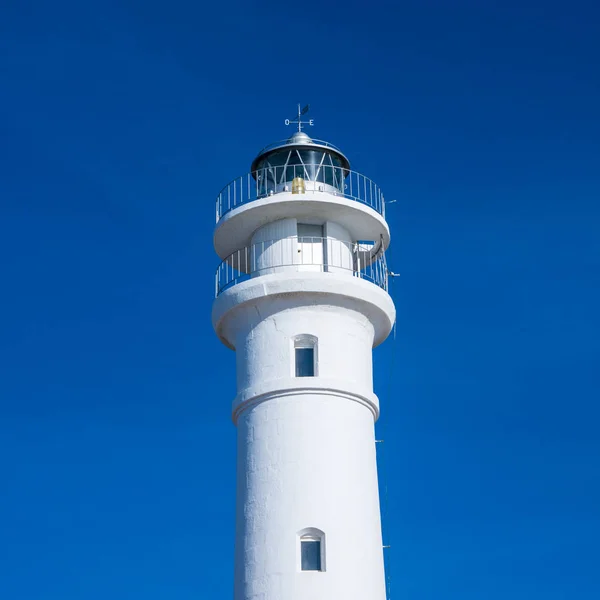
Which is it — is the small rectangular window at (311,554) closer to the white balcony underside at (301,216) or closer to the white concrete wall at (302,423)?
the white concrete wall at (302,423)

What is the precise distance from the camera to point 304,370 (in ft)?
86.6

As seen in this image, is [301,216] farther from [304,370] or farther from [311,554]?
[311,554]

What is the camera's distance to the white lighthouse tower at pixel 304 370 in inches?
973

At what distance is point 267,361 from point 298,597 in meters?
5.13

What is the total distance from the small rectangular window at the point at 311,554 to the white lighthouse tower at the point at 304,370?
20 mm

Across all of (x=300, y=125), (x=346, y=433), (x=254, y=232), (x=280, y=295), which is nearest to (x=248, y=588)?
(x=346, y=433)

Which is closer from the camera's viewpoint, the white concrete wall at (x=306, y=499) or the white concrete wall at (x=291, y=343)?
the white concrete wall at (x=306, y=499)

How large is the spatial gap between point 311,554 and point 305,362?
420cm

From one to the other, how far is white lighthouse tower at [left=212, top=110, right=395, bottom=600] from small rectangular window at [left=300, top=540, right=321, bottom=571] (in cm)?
2

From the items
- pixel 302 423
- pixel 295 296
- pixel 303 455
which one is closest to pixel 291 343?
pixel 295 296

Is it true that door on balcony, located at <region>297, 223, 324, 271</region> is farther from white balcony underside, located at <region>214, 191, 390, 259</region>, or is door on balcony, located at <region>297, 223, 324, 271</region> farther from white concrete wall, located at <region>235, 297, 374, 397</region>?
white concrete wall, located at <region>235, 297, 374, 397</region>

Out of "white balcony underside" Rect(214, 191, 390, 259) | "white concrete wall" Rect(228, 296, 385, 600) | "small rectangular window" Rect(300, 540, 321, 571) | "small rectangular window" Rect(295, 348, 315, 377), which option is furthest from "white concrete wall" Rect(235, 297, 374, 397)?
"small rectangular window" Rect(300, 540, 321, 571)

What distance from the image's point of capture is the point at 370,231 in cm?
2856

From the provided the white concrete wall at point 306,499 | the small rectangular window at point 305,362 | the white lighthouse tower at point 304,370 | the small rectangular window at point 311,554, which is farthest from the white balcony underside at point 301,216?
the small rectangular window at point 311,554
